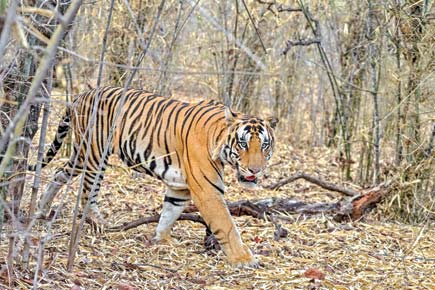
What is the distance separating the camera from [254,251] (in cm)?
468

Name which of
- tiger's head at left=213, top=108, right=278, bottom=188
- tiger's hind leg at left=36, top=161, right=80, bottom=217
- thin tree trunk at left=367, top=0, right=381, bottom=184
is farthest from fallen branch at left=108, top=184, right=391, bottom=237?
tiger's hind leg at left=36, top=161, right=80, bottom=217

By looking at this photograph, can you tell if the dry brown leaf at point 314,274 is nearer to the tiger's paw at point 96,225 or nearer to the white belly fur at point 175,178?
the white belly fur at point 175,178

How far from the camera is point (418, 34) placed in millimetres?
5434

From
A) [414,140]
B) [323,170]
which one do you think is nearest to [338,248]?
[414,140]

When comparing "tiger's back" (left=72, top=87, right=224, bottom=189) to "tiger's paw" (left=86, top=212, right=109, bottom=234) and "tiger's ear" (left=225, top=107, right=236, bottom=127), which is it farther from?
"tiger's paw" (left=86, top=212, right=109, bottom=234)

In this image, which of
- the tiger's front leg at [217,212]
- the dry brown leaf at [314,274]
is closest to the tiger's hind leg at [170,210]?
the tiger's front leg at [217,212]

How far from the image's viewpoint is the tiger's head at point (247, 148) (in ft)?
14.2

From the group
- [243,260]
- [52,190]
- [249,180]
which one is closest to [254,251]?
[243,260]

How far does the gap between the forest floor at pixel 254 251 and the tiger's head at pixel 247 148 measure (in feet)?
1.84

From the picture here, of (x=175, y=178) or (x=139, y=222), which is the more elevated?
(x=175, y=178)

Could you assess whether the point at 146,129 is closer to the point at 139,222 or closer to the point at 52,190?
the point at 139,222

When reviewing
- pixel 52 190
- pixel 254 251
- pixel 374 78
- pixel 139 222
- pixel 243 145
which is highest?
pixel 374 78

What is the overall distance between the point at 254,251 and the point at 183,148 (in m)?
0.80

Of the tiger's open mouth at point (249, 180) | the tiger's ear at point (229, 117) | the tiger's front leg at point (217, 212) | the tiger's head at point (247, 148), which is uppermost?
the tiger's ear at point (229, 117)
